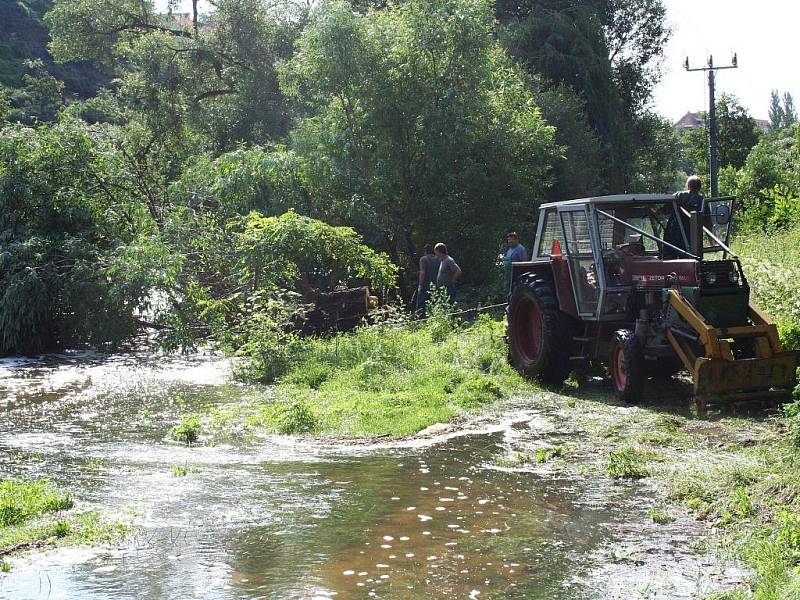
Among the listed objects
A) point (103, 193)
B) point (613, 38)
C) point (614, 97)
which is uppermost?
point (613, 38)

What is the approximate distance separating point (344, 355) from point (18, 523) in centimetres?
790

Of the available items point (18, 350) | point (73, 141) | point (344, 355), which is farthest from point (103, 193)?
point (344, 355)

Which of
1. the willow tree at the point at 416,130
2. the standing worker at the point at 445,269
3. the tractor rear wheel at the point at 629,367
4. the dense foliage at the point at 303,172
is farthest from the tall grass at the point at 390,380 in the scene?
the willow tree at the point at 416,130

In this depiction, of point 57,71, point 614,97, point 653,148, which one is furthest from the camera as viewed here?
point 57,71

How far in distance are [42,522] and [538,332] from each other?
24.5ft

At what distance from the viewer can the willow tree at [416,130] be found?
70.5 feet

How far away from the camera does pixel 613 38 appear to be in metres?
38.6

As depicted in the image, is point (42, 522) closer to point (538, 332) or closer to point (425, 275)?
point (538, 332)

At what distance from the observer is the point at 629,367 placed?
1072 centimetres

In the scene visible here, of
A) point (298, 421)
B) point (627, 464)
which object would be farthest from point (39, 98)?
point (627, 464)

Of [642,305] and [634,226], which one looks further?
[634,226]

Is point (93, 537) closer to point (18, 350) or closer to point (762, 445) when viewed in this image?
point (762, 445)

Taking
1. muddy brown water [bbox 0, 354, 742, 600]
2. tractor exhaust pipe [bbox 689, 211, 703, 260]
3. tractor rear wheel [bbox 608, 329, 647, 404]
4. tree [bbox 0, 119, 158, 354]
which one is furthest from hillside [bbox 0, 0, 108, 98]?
tractor exhaust pipe [bbox 689, 211, 703, 260]

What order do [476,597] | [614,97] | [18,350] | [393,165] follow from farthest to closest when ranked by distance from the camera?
[614,97] → [393,165] → [18,350] → [476,597]
